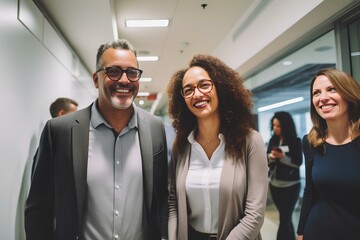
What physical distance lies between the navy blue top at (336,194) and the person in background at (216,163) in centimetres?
49

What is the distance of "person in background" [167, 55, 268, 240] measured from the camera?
1.39 m

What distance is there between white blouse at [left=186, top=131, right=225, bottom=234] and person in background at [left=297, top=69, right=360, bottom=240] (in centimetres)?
74

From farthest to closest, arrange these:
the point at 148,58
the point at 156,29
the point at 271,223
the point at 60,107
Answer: the point at 148,58, the point at 271,223, the point at 156,29, the point at 60,107

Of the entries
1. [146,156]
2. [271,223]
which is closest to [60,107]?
[146,156]

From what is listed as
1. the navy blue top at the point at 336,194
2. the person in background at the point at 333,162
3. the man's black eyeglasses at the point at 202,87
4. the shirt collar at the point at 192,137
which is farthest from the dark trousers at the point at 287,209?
the man's black eyeglasses at the point at 202,87

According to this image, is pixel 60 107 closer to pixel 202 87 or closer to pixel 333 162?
pixel 202 87

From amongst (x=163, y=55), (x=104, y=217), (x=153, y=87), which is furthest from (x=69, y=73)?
(x=153, y=87)

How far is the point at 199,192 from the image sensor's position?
1451 mm

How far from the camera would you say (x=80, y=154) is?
4.55ft

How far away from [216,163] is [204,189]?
0.52 feet

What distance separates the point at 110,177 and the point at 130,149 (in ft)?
0.61

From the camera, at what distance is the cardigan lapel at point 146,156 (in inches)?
56.5

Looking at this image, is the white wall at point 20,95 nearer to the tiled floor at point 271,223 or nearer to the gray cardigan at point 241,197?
the gray cardigan at point 241,197

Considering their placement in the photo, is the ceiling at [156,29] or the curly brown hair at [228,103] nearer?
the curly brown hair at [228,103]
